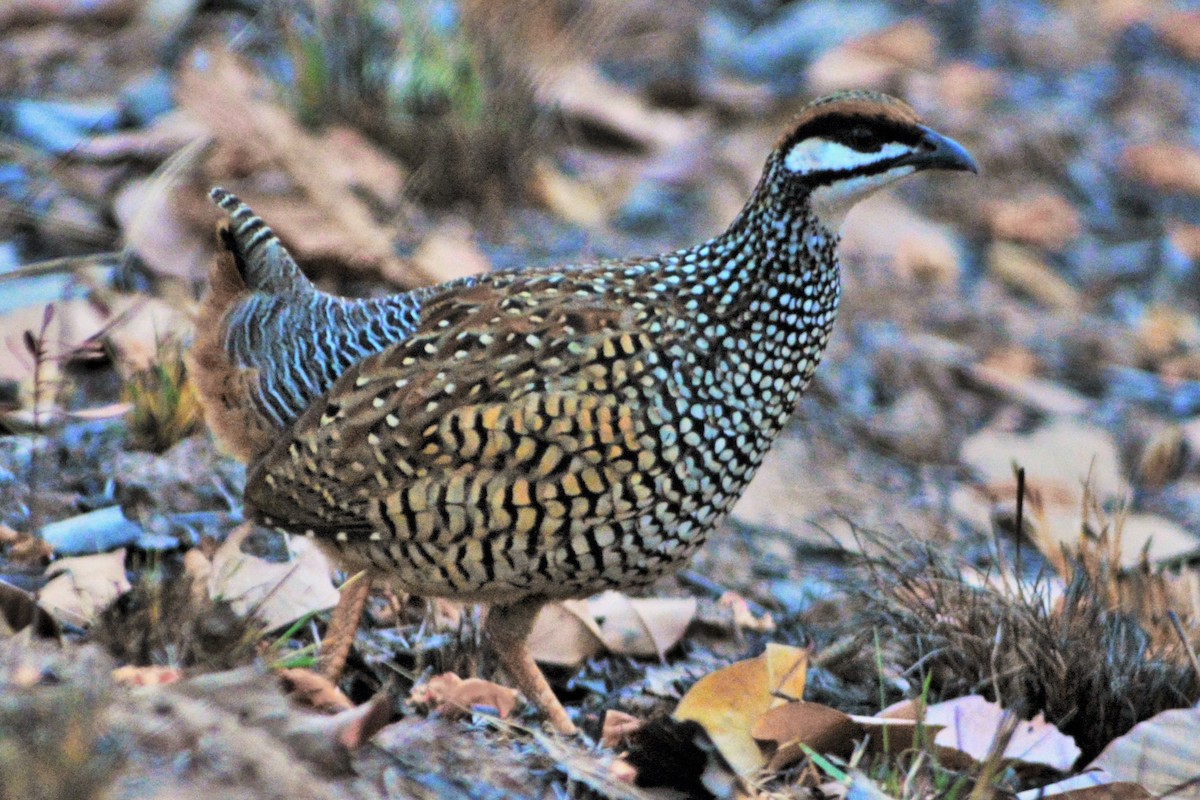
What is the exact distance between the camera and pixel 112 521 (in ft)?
14.1

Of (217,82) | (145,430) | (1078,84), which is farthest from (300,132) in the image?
(1078,84)

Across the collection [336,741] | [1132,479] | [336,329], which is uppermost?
[336,329]

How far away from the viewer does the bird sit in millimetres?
3736

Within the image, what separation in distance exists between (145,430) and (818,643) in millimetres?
2141

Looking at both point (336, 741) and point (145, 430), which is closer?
point (336, 741)

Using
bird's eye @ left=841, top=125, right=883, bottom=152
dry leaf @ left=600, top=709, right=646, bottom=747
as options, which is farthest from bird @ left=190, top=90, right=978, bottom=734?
dry leaf @ left=600, top=709, right=646, bottom=747

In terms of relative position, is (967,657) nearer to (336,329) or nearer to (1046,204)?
(336,329)

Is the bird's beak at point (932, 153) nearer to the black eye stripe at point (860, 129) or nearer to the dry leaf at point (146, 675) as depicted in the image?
the black eye stripe at point (860, 129)

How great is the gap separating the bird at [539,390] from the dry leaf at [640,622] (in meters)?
0.38

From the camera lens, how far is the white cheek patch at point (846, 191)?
157 inches

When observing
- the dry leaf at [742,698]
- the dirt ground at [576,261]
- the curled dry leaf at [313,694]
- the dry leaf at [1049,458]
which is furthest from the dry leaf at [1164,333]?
the curled dry leaf at [313,694]

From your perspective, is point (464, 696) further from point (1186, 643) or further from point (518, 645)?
point (1186, 643)

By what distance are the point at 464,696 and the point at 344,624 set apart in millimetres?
413

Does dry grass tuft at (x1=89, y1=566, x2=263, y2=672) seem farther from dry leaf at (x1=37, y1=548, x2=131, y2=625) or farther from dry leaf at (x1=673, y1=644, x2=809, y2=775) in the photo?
dry leaf at (x1=673, y1=644, x2=809, y2=775)
